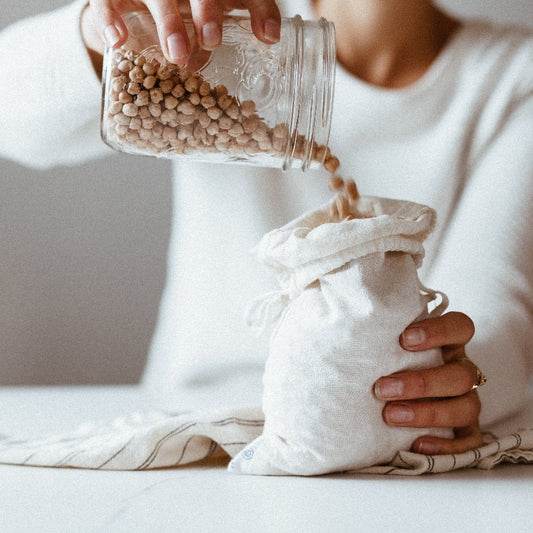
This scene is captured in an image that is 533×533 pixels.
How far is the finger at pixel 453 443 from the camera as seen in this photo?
0.53 meters

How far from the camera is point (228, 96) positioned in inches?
19.2

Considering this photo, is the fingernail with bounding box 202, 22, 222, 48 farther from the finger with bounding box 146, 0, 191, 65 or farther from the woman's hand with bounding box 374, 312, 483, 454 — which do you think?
the woman's hand with bounding box 374, 312, 483, 454

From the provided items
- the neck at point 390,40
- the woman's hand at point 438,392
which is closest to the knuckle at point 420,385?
the woman's hand at point 438,392

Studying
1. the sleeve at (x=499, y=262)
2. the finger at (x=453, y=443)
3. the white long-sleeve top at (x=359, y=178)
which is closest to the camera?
the finger at (x=453, y=443)

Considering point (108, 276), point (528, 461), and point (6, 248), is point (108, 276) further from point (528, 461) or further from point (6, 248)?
point (528, 461)

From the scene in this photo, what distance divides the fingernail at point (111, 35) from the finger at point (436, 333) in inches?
10.5

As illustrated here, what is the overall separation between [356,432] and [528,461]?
157 mm

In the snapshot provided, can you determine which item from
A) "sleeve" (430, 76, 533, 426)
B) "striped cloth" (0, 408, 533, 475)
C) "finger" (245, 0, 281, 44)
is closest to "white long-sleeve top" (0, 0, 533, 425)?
"sleeve" (430, 76, 533, 426)

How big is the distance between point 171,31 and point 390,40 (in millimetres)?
544

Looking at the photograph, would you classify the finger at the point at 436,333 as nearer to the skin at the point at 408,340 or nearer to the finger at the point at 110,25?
the skin at the point at 408,340

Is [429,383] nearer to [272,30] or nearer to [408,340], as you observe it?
[408,340]

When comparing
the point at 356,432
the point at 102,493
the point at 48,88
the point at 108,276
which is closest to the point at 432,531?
the point at 356,432

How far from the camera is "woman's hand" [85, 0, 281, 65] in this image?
46cm

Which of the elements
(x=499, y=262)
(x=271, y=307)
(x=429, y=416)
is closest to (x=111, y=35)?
(x=271, y=307)
